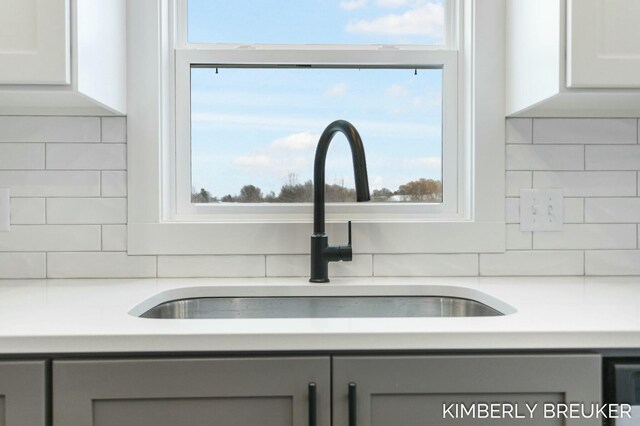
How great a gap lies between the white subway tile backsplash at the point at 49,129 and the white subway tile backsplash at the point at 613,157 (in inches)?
56.4

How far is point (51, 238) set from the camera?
1520mm

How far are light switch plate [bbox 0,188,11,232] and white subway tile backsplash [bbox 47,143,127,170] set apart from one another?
14 cm

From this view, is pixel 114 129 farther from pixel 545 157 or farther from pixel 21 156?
pixel 545 157

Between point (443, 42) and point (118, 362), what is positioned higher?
point (443, 42)

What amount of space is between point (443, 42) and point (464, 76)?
0.14 m

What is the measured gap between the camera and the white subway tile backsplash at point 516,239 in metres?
1.55

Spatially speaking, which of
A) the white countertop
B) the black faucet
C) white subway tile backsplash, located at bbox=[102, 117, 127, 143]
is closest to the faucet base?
the black faucet

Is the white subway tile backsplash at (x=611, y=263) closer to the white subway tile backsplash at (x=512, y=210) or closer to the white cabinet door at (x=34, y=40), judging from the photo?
the white subway tile backsplash at (x=512, y=210)

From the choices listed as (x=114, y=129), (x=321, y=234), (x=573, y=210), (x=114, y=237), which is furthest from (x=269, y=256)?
(x=573, y=210)

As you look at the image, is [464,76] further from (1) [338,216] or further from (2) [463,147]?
(1) [338,216]

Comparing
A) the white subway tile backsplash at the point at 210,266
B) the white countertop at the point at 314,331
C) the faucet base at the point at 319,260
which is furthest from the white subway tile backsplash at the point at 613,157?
the white subway tile backsplash at the point at 210,266

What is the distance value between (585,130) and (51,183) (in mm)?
1553

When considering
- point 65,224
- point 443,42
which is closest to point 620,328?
point 443,42

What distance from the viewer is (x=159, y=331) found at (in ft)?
3.01
